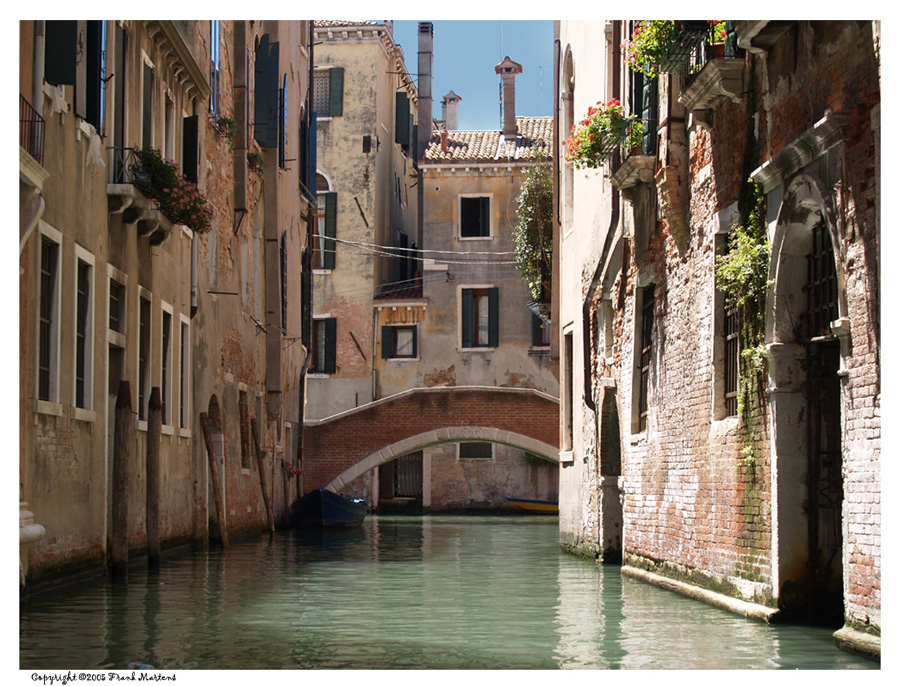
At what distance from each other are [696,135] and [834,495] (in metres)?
3.16

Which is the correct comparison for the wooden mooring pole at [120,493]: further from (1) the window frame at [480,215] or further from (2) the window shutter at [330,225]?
(1) the window frame at [480,215]

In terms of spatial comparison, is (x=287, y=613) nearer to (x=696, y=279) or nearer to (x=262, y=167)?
(x=696, y=279)

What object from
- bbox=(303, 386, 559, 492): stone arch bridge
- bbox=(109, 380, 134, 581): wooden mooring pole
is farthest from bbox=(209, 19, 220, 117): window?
bbox=(303, 386, 559, 492): stone arch bridge

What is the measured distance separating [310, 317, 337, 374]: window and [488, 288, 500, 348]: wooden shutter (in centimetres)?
322

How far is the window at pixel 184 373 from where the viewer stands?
13875 millimetres

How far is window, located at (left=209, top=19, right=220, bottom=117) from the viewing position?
15430 millimetres

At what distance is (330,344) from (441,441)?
417 cm

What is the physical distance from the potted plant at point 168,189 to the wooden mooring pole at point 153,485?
65.3 inches

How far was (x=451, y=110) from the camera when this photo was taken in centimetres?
3241

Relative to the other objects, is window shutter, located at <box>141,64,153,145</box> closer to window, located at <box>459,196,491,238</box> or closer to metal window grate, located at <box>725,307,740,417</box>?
metal window grate, located at <box>725,307,740,417</box>

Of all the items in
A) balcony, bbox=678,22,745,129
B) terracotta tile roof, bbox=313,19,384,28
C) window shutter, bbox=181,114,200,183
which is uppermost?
terracotta tile roof, bbox=313,19,384,28

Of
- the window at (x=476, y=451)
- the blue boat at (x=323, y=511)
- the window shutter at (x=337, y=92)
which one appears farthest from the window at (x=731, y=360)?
the window at (x=476, y=451)

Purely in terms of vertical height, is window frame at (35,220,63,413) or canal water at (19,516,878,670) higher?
window frame at (35,220,63,413)
